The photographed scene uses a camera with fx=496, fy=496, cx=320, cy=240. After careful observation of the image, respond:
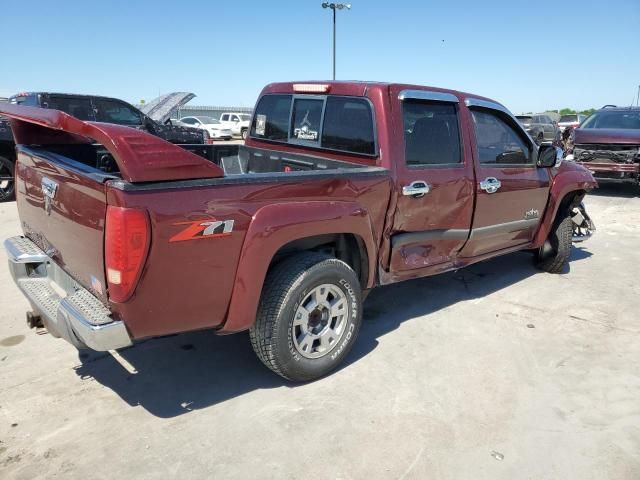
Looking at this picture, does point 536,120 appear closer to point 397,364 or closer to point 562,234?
point 562,234

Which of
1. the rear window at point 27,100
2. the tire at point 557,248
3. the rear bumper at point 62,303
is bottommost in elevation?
the tire at point 557,248

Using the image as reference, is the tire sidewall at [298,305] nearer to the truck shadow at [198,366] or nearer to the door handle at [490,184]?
the truck shadow at [198,366]

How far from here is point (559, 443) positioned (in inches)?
106

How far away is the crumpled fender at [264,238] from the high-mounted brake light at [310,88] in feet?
4.41

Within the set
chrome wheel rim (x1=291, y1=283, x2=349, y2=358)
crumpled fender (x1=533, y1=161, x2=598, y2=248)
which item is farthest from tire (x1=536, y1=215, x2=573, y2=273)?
chrome wheel rim (x1=291, y1=283, x2=349, y2=358)

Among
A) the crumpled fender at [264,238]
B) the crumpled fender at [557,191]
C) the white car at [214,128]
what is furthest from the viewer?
the white car at [214,128]

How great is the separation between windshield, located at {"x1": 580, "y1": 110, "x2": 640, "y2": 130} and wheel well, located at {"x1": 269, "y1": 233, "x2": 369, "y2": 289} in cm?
1067

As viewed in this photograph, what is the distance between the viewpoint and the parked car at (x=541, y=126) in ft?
65.5

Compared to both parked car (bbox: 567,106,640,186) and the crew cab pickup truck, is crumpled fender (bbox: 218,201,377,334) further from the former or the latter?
parked car (bbox: 567,106,640,186)

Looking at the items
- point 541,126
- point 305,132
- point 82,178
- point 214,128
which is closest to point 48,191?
point 82,178

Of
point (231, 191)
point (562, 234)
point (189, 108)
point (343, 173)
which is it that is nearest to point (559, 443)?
point (343, 173)

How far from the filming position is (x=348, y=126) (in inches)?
148

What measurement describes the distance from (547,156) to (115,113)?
9287 mm

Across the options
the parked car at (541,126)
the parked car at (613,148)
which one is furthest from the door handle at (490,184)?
the parked car at (541,126)
